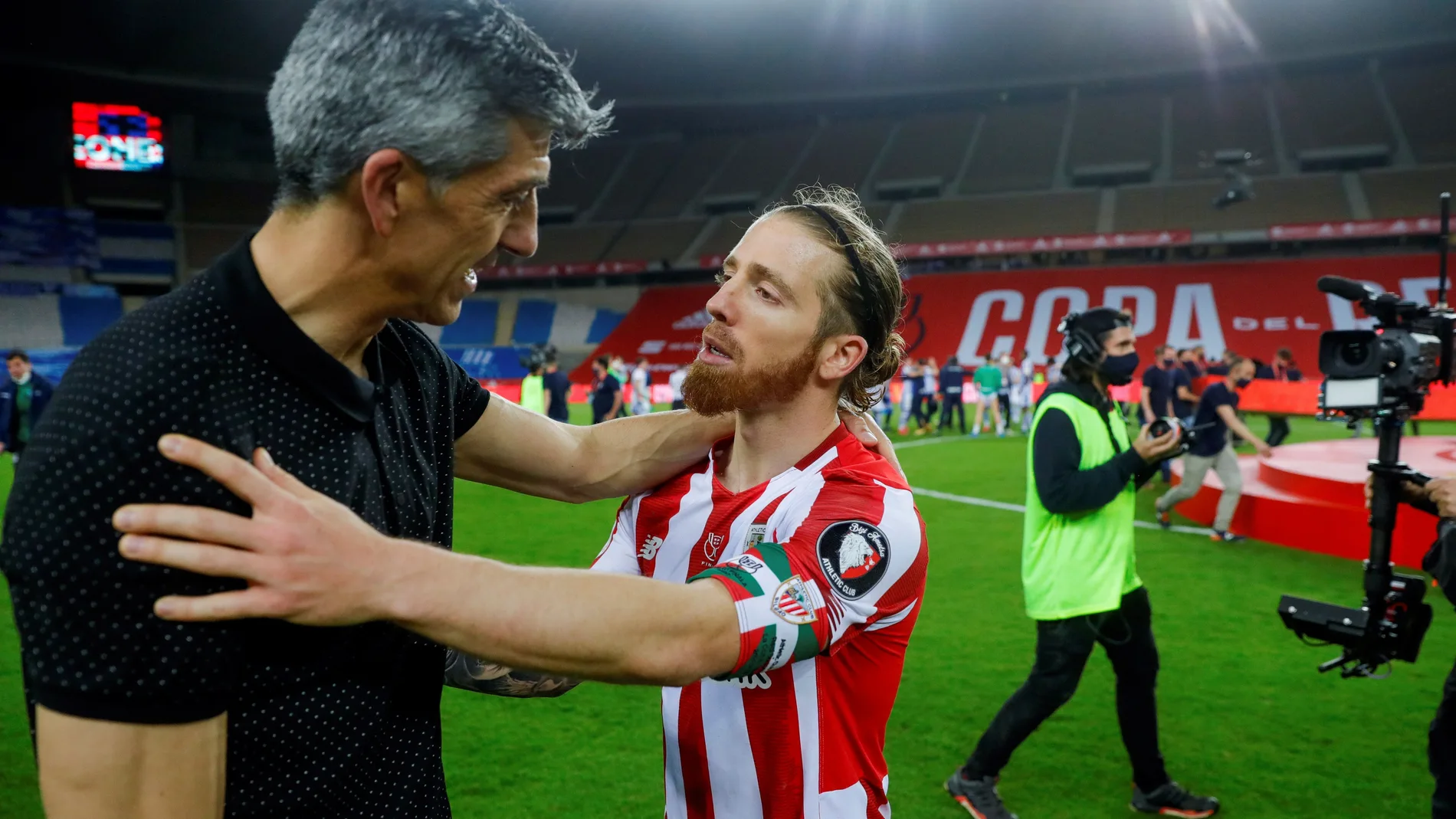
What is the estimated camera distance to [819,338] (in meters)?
2.37

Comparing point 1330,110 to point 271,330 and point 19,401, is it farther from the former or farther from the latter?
point 271,330

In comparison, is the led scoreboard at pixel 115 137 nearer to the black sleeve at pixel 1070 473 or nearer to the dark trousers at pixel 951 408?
the dark trousers at pixel 951 408

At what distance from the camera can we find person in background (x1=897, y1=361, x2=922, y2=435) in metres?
21.5

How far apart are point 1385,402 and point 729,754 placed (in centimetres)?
330

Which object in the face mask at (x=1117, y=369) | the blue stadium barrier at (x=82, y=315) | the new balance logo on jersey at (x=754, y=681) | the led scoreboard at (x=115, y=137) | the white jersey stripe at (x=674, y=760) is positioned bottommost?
the white jersey stripe at (x=674, y=760)

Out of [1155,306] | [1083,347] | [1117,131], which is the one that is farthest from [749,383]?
[1117,131]

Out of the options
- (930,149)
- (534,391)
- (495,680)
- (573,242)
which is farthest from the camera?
(573,242)

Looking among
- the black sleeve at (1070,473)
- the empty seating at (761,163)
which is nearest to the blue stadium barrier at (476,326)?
the empty seating at (761,163)

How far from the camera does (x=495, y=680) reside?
2379 mm

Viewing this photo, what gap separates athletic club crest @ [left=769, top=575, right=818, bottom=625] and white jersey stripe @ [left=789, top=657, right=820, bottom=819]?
45 centimetres

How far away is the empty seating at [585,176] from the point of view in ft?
154

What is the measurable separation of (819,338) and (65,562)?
1.60 metres

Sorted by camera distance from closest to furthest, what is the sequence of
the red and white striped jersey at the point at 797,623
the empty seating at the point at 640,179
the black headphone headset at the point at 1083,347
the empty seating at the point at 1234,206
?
the red and white striped jersey at the point at 797,623 → the black headphone headset at the point at 1083,347 → the empty seating at the point at 1234,206 → the empty seating at the point at 640,179

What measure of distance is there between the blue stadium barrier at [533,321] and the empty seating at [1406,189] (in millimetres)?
31206
